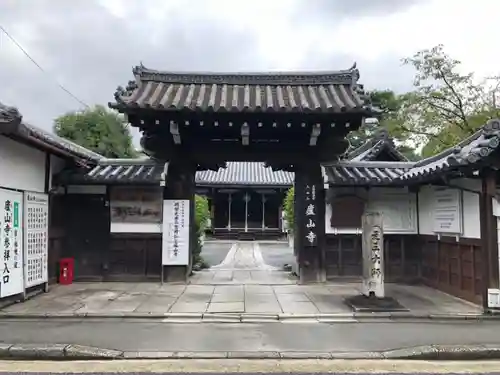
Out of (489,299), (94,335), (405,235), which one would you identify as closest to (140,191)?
(94,335)

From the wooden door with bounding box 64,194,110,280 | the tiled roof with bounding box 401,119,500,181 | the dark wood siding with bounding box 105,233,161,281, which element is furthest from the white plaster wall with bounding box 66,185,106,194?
the tiled roof with bounding box 401,119,500,181

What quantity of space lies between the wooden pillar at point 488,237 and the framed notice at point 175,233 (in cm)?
650

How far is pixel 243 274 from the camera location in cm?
1327

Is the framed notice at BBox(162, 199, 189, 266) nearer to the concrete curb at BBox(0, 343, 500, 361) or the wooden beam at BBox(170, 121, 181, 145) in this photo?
the wooden beam at BBox(170, 121, 181, 145)

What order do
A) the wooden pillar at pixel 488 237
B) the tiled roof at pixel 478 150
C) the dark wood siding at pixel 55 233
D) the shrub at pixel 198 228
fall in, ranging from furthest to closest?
the shrub at pixel 198 228 → the dark wood siding at pixel 55 233 → the wooden pillar at pixel 488 237 → the tiled roof at pixel 478 150

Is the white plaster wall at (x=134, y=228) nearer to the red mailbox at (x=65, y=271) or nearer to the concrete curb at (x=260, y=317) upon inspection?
the red mailbox at (x=65, y=271)

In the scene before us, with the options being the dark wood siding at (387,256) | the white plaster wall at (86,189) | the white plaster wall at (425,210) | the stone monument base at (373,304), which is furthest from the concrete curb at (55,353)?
the white plaster wall at (425,210)

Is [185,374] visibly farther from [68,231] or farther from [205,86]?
[205,86]

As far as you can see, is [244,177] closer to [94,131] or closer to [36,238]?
[94,131]

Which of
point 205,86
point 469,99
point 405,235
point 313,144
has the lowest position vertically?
point 405,235

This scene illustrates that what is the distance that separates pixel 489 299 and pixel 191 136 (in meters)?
7.35

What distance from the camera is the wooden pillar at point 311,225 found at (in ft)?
37.4

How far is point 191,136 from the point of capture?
1144 centimetres

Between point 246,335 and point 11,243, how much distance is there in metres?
4.97
